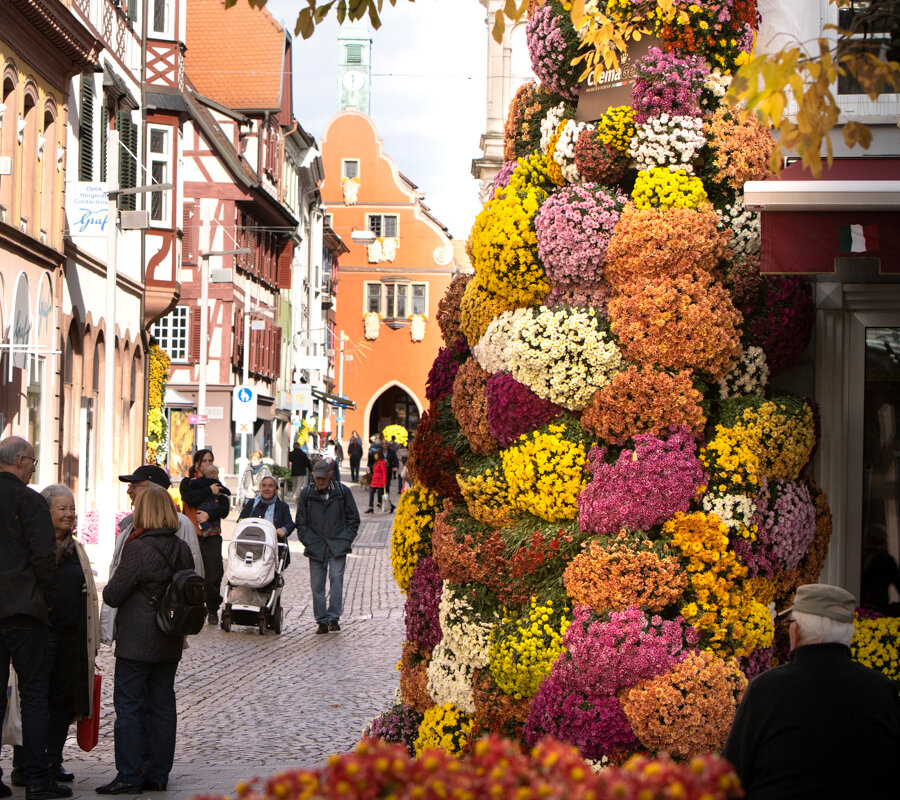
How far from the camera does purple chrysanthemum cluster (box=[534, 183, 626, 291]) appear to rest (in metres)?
7.70

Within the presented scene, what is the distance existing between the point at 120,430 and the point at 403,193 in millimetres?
49383

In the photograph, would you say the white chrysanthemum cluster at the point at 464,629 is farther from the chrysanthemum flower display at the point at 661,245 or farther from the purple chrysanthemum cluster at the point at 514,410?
the chrysanthemum flower display at the point at 661,245

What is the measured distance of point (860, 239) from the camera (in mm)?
7141

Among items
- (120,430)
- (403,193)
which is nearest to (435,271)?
(403,193)

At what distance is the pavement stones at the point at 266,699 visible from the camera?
9.30 meters

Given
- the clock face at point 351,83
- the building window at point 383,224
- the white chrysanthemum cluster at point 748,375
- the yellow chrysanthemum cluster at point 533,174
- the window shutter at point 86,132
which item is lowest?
the white chrysanthemum cluster at point 748,375

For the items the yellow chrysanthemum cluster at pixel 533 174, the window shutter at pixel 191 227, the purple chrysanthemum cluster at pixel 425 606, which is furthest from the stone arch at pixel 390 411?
the yellow chrysanthemum cluster at pixel 533 174

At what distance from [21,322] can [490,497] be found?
15.1 metres

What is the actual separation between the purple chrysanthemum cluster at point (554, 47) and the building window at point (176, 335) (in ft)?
128

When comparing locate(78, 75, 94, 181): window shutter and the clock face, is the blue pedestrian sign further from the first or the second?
the clock face

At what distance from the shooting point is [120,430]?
30.4 metres

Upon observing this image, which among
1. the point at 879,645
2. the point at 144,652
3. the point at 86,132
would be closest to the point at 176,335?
the point at 86,132

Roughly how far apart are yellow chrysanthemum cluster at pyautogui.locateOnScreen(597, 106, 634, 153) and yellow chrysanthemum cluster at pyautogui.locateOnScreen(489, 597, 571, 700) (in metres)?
2.31

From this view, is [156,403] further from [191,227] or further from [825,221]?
[825,221]
